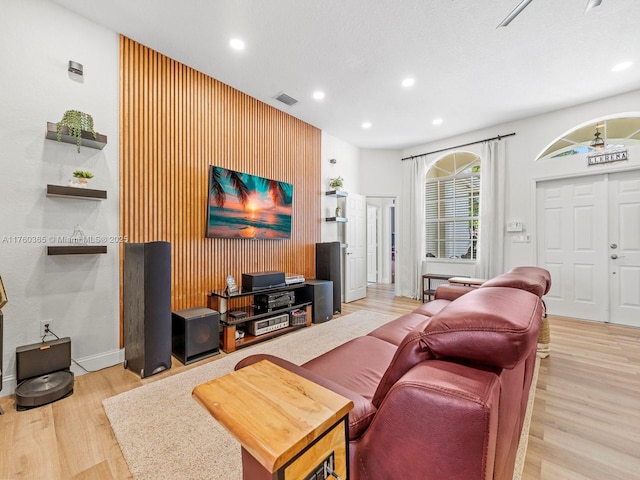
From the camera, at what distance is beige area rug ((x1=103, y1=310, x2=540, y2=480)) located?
1.42m

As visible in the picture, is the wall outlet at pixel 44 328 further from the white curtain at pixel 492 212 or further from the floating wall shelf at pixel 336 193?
the white curtain at pixel 492 212

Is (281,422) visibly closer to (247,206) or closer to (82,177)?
(82,177)

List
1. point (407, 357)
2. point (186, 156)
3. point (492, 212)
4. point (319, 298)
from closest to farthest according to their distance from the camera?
point (407, 357) < point (186, 156) < point (319, 298) < point (492, 212)

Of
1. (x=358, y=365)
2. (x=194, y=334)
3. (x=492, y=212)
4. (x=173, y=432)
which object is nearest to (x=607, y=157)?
(x=492, y=212)

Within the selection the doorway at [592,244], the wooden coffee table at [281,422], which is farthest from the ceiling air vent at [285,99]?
the doorway at [592,244]

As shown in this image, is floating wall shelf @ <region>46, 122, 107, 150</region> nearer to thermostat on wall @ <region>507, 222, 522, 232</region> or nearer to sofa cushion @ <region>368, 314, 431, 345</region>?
sofa cushion @ <region>368, 314, 431, 345</region>

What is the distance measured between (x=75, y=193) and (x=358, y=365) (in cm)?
257

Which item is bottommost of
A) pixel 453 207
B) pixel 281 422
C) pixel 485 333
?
pixel 281 422

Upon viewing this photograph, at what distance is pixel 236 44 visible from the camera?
2.76 metres

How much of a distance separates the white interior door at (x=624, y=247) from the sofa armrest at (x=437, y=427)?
4718mm

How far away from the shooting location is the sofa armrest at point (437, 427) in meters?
0.65

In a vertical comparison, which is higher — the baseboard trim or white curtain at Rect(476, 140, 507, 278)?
white curtain at Rect(476, 140, 507, 278)

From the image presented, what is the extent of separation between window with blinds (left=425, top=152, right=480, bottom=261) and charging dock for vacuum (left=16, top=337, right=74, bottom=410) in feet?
18.1

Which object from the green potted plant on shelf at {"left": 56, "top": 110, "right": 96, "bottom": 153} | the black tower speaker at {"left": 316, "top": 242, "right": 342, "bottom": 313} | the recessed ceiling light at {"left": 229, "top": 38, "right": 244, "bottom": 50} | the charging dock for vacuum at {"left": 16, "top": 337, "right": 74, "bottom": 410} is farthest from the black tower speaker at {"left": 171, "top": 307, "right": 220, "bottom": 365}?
the recessed ceiling light at {"left": 229, "top": 38, "right": 244, "bottom": 50}
